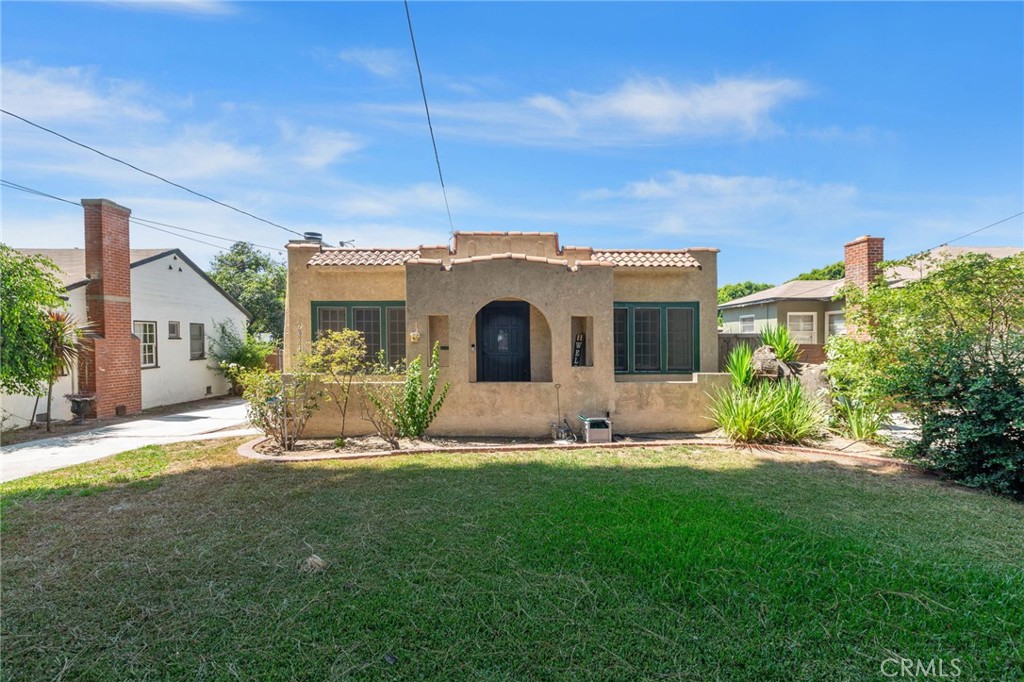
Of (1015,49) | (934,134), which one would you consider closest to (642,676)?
(1015,49)

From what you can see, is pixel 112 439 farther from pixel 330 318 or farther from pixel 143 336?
pixel 143 336

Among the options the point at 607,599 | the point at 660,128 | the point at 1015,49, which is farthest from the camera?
the point at 660,128

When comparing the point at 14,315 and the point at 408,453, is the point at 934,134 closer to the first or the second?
the point at 408,453

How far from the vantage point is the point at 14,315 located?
10.1 meters

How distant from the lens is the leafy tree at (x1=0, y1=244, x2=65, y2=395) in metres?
10.2

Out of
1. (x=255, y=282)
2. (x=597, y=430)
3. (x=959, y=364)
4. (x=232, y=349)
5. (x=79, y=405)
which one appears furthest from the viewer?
(x=255, y=282)

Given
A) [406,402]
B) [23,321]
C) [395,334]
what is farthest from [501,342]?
[23,321]

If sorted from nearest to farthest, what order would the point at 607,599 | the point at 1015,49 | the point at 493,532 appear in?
the point at 607,599 → the point at 493,532 → the point at 1015,49

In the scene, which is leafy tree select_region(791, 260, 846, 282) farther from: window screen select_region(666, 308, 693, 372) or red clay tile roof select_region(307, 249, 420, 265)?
red clay tile roof select_region(307, 249, 420, 265)

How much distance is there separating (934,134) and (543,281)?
1704 centimetres

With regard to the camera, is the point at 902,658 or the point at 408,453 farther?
the point at 408,453

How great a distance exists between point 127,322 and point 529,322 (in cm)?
1296

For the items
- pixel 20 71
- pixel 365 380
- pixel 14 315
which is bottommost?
pixel 365 380

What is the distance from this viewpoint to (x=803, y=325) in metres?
23.5
